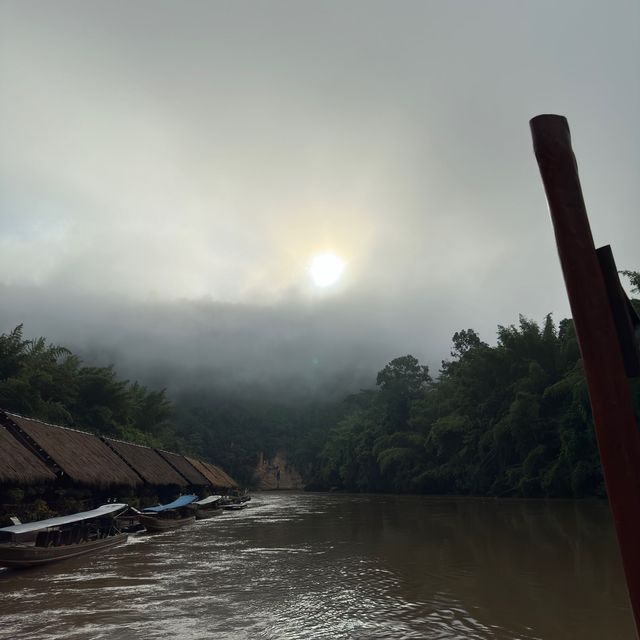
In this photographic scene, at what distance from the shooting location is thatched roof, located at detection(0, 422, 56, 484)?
13688 millimetres

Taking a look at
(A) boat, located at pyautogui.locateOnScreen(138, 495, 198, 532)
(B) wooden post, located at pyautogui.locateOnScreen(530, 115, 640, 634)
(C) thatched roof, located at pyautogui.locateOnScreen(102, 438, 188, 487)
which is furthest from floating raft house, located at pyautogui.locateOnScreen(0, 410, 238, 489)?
(B) wooden post, located at pyautogui.locateOnScreen(530, 115, 640, 634)

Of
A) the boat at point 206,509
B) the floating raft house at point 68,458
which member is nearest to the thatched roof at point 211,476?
the boat at point 206,509

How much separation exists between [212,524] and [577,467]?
2176 cm

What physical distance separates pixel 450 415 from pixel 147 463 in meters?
29.7

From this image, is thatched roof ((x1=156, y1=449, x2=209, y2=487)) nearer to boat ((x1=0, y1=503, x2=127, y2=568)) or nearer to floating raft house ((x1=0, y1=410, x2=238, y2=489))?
floating raft house ((x1=0, y1=410, x2=238, y2=489))

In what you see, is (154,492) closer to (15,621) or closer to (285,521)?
(285,521)

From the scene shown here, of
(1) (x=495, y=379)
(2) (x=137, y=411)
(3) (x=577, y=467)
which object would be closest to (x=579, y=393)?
(3) (x=577, y=467)

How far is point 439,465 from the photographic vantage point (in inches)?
2012

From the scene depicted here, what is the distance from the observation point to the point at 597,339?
2.09m

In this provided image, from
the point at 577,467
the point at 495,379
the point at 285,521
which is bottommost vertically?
the point at 285,521

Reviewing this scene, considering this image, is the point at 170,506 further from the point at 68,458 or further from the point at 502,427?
the point at 502,427

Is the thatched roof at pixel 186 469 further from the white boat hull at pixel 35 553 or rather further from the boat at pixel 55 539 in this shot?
the white boat hull at pixel 35 553

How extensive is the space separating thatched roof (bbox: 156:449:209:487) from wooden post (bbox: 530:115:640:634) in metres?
31.3

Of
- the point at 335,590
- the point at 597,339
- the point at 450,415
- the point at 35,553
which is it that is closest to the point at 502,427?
the point at 450,415
